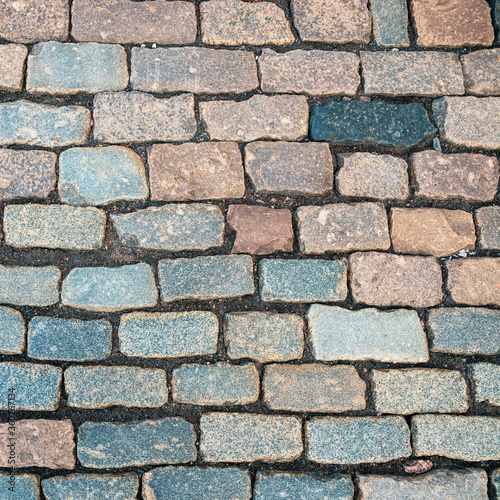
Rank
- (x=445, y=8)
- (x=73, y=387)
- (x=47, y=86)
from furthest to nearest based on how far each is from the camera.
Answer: (x=445, y=8)
(x=47, y=86)
(x=73, y=387)

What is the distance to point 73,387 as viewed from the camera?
2045mm

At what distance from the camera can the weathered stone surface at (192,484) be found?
6.60ft

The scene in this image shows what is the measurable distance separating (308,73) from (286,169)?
53 centimetres

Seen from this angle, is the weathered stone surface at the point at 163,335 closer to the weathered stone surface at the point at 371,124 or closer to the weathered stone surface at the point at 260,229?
the weathered stone surface at the point at 260,229

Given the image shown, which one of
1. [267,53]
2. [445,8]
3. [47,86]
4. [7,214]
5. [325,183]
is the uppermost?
[445,8]

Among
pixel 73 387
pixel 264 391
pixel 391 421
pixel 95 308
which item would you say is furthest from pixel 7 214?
pixel 391 421

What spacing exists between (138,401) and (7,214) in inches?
42.7

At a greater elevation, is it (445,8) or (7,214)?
(445,8)

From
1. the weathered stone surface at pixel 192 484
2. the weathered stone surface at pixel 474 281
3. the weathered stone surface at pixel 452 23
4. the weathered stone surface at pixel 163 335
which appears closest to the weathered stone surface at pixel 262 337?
the weathered stone surface at pixel 163 335

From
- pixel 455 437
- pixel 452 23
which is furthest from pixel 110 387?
pixel 452 23

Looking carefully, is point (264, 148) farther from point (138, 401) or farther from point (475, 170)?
point (138, 401)

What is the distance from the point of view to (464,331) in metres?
2.17

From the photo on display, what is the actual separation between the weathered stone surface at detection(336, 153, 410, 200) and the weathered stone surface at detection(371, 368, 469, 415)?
88 cm

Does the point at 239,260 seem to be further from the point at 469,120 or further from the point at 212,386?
the point at 469,120
